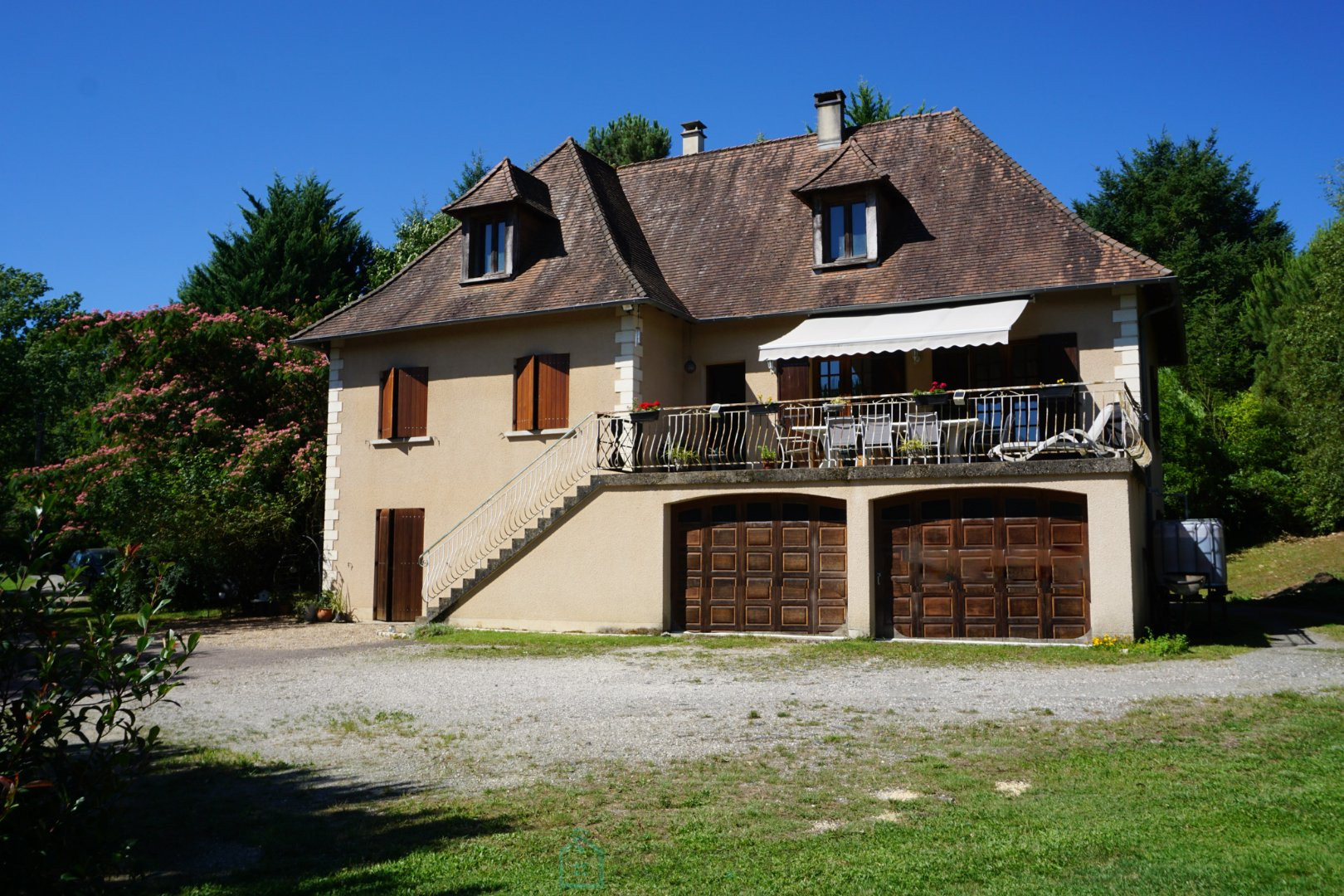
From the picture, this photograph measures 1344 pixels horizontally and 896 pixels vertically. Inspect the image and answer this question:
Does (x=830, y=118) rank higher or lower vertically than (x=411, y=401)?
higher

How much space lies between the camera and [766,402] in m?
18.6

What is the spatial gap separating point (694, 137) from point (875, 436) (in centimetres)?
1130

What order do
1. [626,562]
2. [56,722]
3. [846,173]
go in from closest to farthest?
[56,722]
[626,562]
[846,173]

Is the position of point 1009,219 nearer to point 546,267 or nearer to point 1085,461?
point 1085,461

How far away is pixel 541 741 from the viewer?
28.0 ft

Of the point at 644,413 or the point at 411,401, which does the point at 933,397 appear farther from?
the point at 411,401

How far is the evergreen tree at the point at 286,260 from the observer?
3262 centimetres

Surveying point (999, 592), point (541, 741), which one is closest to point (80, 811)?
point (541, 741)

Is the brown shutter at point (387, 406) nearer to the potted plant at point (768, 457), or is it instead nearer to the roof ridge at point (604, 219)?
the roof ridge at point (604, 219)

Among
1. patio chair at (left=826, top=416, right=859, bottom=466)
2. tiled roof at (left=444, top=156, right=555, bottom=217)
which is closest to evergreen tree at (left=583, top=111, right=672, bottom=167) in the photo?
tiled roof at (left=444, top=156, right=555, bottom=217)

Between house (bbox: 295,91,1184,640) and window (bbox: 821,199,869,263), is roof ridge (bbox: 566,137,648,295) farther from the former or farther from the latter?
window (bbox: 821,199,869,263)

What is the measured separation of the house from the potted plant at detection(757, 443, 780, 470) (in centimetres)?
10

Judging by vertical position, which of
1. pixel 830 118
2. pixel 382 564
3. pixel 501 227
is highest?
pixel 830 118

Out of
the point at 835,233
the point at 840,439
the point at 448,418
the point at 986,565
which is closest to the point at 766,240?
the point at 835,233
